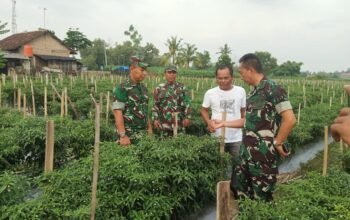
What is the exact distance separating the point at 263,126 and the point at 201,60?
52.3 meters

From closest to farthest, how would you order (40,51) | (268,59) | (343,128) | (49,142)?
(343,128) → (49,142) → (40,51) → (268,59)

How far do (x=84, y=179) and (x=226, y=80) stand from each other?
206 centimetres

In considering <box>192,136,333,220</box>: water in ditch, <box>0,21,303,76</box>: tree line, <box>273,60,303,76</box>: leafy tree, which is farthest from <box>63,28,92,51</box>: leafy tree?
<box>192,136,333,220</box>: water in ditch

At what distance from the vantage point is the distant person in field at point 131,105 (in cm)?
430

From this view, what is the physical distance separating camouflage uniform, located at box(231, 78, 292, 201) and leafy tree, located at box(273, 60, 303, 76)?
5568 cm

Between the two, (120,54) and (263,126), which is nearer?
(263,126)

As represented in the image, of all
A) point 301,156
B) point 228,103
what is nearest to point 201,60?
point 301,156

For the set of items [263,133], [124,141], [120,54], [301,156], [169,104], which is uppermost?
[120,54]

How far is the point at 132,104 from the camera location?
14.5 ft

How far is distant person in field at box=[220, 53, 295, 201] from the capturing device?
328cm

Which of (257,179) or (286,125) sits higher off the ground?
(286,125)

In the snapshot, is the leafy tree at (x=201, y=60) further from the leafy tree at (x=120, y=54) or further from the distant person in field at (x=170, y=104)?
the distant person in field at (x=170, y=104)

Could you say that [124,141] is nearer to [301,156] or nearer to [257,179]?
[257,179]

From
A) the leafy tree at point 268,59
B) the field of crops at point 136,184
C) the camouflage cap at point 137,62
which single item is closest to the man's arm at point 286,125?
the field of crops at point 136,184
